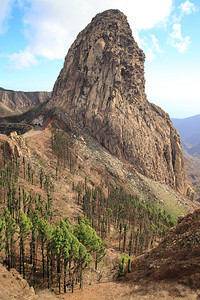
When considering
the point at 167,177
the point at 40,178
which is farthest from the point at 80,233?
the point at 167,177

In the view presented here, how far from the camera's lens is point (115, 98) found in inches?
4702

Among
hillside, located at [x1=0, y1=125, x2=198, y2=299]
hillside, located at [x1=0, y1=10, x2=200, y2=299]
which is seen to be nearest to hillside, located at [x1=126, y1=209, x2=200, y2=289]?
hillside, located at [x1=0, y1=10, x2=200, y2=299]

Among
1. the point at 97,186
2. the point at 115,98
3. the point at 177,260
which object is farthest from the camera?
the point at 115,98

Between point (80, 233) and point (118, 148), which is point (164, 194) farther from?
point (80, 233)

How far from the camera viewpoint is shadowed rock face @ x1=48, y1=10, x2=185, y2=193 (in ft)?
386

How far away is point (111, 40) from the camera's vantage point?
123500mm

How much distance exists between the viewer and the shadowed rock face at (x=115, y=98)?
11775 cm

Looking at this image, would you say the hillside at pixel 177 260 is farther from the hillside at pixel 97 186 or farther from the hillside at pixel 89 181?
the hillside at pixel 89 181

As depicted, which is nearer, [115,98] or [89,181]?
[89,181]

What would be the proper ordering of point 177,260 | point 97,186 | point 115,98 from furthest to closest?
1. point 115,98
2. point 97,186
3. point 177,260

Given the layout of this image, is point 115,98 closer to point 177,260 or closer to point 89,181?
point 89,181

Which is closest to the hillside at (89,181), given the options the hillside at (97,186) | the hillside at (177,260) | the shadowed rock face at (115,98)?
the hillside at (97,186)

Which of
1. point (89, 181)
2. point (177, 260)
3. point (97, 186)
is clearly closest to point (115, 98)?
point (89, 181)

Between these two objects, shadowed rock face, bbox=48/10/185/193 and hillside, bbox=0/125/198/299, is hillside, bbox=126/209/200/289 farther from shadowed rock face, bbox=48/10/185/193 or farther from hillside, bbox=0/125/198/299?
shadowed rock face, bbox=48/10/185/193
